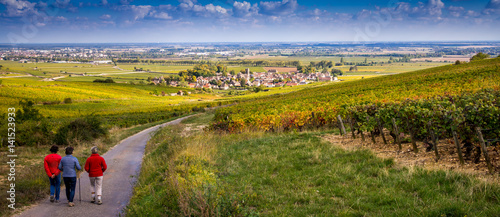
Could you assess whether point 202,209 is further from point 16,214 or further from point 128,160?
point 128,160

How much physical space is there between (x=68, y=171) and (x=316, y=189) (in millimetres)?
7123

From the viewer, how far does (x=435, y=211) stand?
4844 mm

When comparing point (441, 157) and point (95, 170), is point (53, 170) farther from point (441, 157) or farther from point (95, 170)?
point (441, 157)

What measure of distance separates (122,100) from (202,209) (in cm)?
7503

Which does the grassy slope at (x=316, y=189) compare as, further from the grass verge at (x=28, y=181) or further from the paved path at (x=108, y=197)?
the grass verge at (x=28, y=181)

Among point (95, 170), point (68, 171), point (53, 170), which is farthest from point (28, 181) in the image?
point (95, 170)

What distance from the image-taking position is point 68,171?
8844mm

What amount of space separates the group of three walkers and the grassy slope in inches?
54.9

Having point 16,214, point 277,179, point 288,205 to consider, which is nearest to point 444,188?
point 288,205

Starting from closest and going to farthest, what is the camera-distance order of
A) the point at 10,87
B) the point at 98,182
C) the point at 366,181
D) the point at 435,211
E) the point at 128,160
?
the point at 435,211, the point at 366,181, the point at 98,182, the point at 128,160, the point at 10,87

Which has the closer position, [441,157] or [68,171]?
[441,157]

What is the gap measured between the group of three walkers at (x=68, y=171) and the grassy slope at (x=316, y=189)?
1.40 metres

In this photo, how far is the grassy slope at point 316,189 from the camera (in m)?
5.30

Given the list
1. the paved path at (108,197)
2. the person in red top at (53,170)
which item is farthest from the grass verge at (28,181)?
the person in red top at (53,170)
